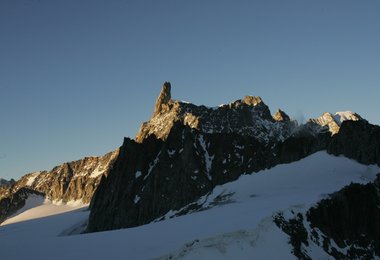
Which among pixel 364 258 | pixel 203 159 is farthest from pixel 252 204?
pixel 203 159

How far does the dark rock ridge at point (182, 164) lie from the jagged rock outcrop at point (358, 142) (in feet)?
28.4

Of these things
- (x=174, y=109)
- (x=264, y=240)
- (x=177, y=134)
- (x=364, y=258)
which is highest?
(x=174, y=109)

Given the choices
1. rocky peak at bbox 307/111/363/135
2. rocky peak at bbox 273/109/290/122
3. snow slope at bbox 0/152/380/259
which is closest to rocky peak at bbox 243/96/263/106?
rocky peak at bbox 273/109/290/122

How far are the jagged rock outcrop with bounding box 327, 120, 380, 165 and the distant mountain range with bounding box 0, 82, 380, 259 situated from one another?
0.48 ft

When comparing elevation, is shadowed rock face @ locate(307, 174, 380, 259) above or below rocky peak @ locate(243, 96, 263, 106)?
below

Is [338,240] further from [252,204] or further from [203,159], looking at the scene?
[203,159]

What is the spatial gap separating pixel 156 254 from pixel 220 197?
36.8 metres

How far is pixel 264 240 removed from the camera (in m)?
43.2

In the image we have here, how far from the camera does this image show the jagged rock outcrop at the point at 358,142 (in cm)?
7444

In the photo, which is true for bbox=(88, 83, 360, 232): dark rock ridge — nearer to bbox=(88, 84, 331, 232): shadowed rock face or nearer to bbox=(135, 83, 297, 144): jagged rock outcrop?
bbox=(88, 84, 331, 232): shadowed rock face

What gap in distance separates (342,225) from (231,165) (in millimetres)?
57275

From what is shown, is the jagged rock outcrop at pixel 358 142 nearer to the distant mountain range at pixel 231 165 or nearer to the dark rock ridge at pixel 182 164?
the distant mountain range at pixel 231 165

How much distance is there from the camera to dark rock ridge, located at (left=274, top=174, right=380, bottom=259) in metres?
47.4

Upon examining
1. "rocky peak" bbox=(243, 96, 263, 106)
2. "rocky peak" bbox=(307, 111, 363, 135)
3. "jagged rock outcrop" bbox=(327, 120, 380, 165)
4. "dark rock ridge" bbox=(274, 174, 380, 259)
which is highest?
"rocky peak" bbox=(243, 96, 263, 106)
